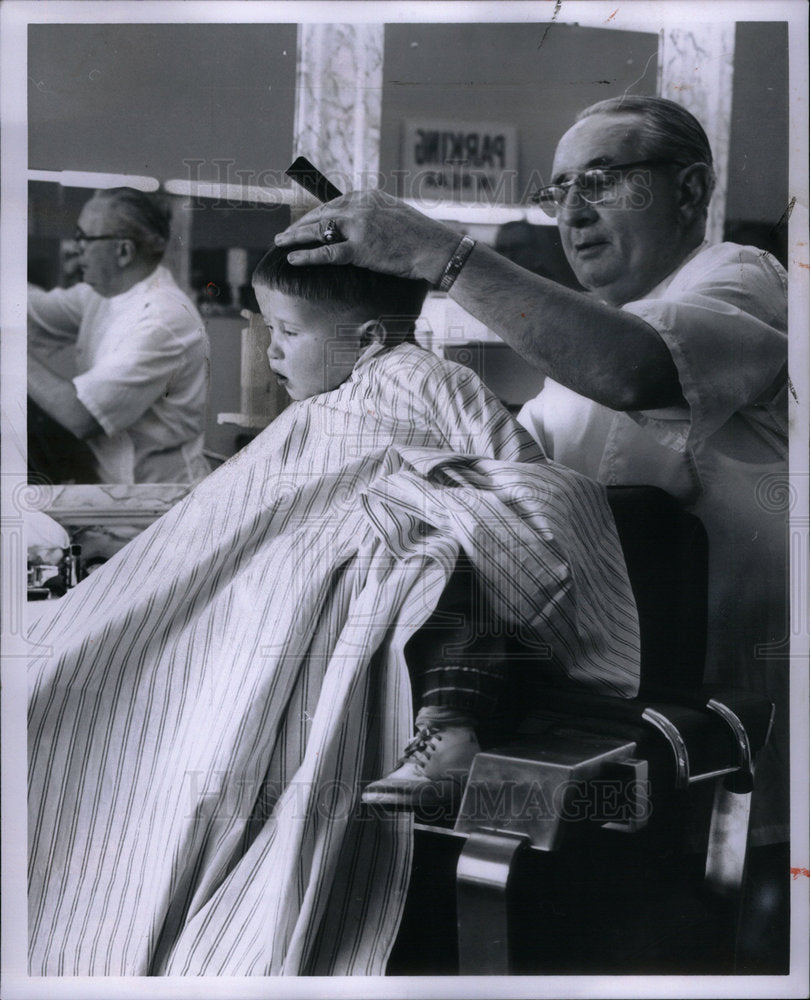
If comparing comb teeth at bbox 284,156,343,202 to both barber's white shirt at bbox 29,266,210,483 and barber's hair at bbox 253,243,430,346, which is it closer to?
barber's hair at bbox 253,243,430,346

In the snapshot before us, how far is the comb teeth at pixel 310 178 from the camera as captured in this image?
1.40 metres

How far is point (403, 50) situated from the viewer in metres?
1.42

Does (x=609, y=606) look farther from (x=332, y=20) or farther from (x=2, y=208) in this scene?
(x=2, y=208)

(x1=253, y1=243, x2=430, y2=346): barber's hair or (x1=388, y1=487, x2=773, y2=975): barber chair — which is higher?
(x1=253, y1=243, x2=430, y2=346): barber's hair

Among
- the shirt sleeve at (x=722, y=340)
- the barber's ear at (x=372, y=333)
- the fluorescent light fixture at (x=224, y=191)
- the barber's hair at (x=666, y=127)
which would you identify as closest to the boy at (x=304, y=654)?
the barber's ear at (x=372, y=333)

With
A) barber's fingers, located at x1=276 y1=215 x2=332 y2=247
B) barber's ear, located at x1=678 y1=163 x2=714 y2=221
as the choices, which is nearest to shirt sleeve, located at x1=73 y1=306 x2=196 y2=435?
barber's fingers, located at x1=276 y1=215 x2=332 y2=247

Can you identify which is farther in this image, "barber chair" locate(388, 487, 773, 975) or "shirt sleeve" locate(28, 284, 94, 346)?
"shirt sleeve" locate(28, 284, 94, 346)

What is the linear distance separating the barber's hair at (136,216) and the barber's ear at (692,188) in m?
0.87

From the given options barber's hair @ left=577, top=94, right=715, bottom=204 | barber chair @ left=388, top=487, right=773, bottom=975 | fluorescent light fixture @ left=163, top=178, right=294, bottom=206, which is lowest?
barber chair @ left=388, top=487, right=773, bottom=975

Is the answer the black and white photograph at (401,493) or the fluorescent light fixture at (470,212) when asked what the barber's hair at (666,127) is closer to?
the black and white photograph at (401,493)

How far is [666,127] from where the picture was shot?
1.41m

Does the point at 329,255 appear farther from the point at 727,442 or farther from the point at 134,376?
the point at 727,442

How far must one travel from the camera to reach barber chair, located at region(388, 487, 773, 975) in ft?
4.32

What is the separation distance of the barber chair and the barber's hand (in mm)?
495
